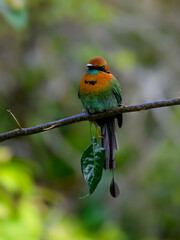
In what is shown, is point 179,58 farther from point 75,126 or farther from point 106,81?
point 106,81

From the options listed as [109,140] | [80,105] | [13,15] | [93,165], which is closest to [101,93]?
[109,140]

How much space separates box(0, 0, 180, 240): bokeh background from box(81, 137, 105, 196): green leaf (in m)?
2.70

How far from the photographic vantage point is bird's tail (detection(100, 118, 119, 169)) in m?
2.55

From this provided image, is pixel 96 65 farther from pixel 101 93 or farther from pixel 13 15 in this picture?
pixel 13 15

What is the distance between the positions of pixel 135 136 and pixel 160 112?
62cm

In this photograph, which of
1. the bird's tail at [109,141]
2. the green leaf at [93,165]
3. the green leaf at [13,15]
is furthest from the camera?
the green leaf at [13,15]

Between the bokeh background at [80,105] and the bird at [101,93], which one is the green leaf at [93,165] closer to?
the bird at [101,93]

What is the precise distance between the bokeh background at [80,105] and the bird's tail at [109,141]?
1876mm

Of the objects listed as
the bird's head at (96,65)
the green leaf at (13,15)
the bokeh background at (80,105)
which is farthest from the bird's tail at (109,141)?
the bokeh background at (80,105)

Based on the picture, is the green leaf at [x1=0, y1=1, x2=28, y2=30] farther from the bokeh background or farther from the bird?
the bokeh background

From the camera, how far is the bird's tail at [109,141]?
8.38 feet

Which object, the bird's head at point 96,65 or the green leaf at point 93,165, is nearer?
the green leaf at point 93,165

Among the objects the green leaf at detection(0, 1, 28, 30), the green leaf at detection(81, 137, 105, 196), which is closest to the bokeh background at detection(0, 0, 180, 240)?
the green leaf at detection(0, 1, 28, 30)

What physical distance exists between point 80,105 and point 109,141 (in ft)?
9.47
